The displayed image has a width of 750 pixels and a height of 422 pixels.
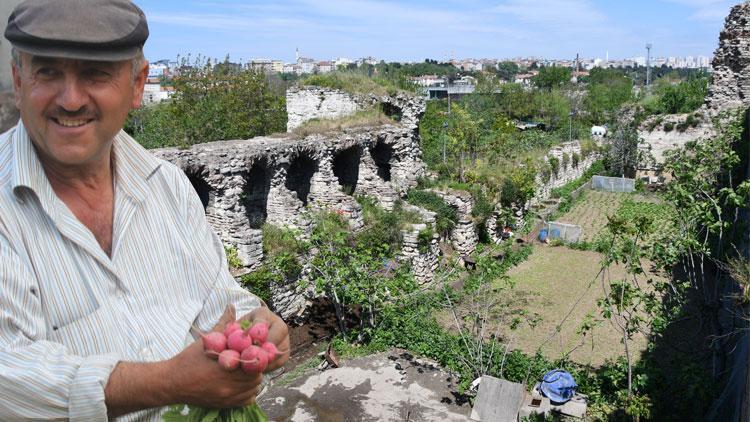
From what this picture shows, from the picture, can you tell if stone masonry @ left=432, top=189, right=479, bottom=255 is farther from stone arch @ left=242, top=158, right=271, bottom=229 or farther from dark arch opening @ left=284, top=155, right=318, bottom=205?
stone arch @ left=242, top=158, right=271, bottom=229

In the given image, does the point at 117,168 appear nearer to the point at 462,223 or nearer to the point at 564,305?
the point at 564,305

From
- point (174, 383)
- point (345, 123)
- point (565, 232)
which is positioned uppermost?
point (174, 383)

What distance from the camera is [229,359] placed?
120 centimetres

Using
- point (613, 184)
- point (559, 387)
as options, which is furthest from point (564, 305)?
point (613, 184)

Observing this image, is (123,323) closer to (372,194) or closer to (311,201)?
(311,201)

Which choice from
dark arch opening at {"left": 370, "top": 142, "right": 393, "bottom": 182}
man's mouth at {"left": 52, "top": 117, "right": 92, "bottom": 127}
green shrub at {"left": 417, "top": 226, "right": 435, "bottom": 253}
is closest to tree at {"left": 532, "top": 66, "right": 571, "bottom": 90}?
dark arch opening at {"left": 370, "top": 142, "right": 393, "bottom": 182}

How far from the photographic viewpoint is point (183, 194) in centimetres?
176

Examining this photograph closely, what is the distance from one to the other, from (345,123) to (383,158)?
1.72 meters

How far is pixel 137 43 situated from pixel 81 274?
1.88 feet

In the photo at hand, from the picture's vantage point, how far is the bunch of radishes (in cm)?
121

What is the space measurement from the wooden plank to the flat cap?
7.54 m

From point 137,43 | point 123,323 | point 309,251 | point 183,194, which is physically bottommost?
point 309,251

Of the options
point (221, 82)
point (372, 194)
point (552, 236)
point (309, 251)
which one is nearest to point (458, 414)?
point (309, 251)

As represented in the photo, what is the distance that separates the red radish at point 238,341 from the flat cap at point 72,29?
2.26 ft
